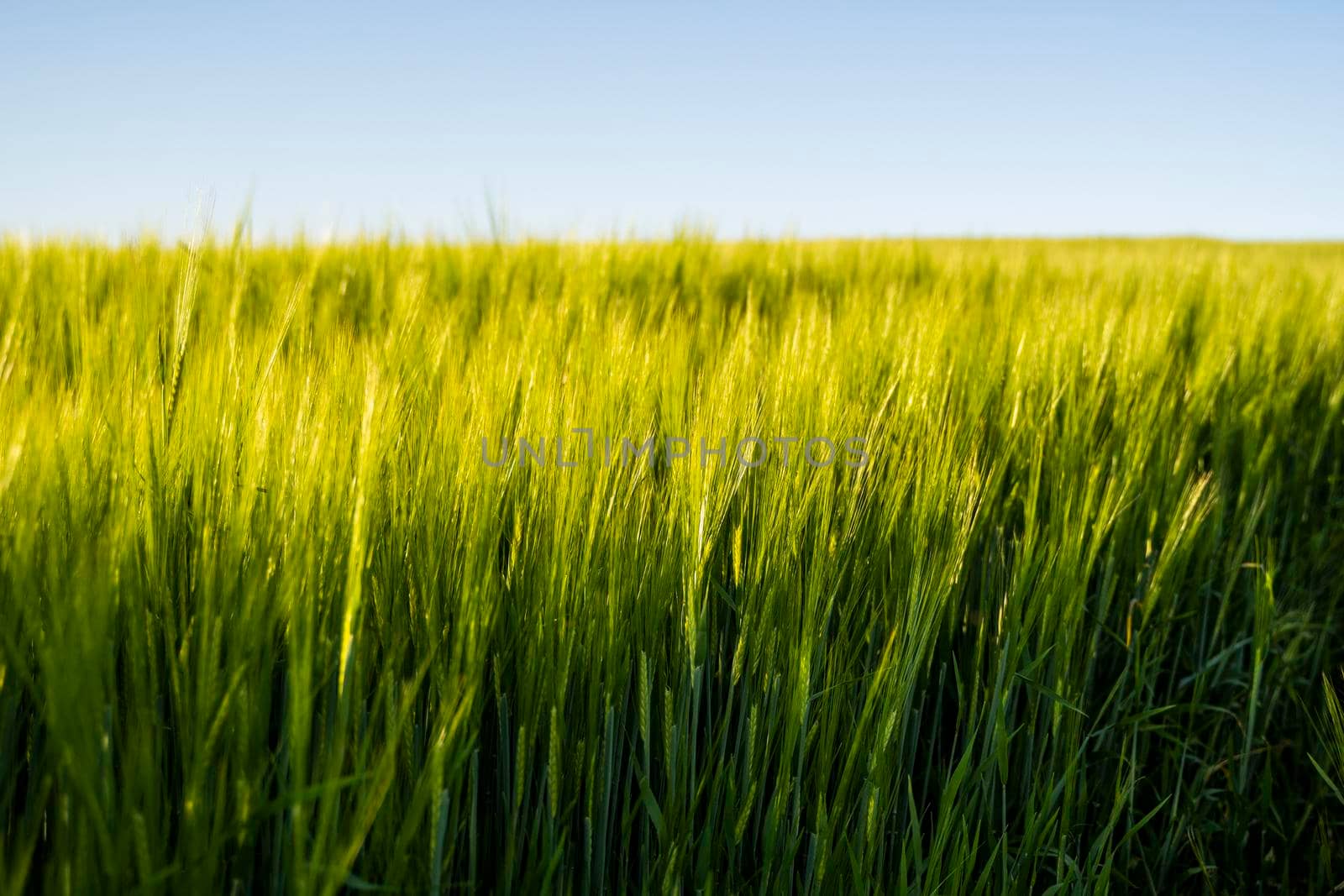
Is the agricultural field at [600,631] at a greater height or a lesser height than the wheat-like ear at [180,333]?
lesser

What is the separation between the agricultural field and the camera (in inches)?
21.5

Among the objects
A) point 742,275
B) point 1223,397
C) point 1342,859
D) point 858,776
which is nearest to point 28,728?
point 858,776

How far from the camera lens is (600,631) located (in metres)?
0.71

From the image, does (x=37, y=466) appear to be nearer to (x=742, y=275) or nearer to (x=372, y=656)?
(x=372, y=656)

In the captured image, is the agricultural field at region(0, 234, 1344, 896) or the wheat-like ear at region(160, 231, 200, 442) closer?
the agricultural field at region(0, 234, 1344, 896)

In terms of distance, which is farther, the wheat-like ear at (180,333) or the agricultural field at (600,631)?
the wheat-like ear at (180,333)

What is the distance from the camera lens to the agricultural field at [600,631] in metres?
0.55

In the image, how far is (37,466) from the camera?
682 millimetres

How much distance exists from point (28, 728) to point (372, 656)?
297 mm

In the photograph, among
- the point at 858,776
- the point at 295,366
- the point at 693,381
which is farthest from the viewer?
the point at 693,381

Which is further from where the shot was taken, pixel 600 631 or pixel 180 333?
pixel 180 333

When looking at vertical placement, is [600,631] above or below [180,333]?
below

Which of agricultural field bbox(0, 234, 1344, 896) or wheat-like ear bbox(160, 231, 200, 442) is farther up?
wheat-like ear bbox(160, 231, 200, 442)

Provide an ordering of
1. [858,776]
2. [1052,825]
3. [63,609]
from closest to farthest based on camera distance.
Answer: [63,609] < [858,776] < [1052,825]
